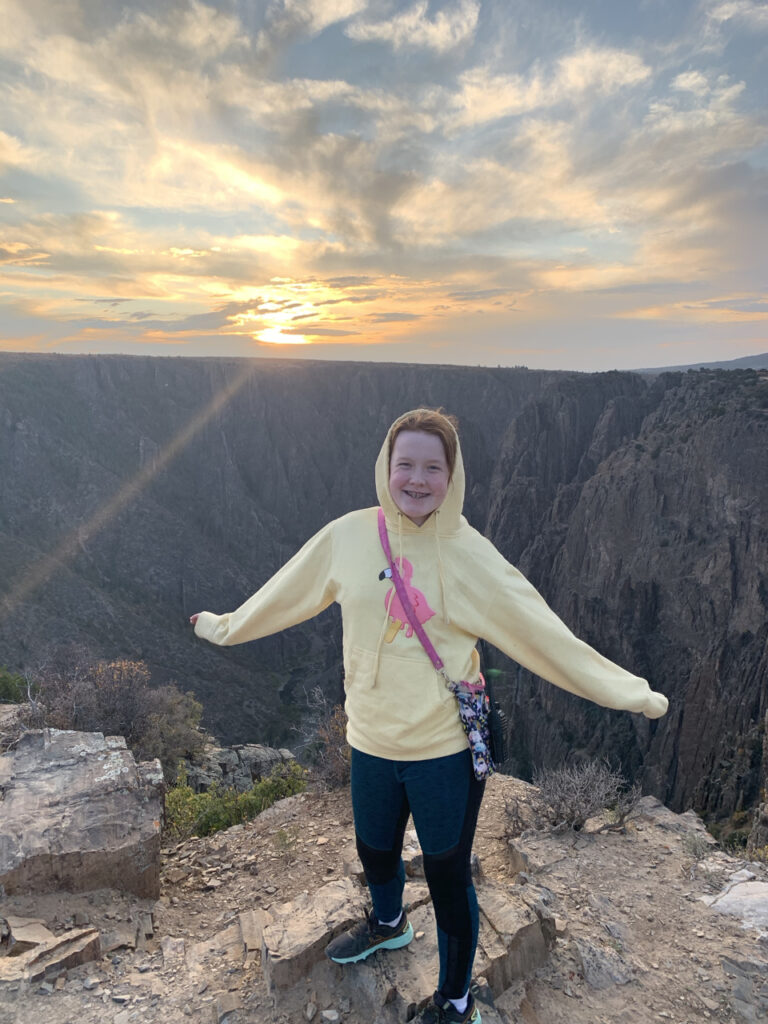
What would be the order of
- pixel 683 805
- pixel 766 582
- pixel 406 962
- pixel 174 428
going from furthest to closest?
pixel 174 428, pixel 766 582, pixel 683 805, pixel 406 962

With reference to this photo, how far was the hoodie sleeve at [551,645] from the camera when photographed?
2.49 metres

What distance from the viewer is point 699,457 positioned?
2933 cm

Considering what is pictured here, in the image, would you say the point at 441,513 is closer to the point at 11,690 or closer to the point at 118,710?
the point at 118,710

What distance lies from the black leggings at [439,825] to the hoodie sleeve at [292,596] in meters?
0.69

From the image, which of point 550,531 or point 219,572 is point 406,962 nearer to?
point 550,531

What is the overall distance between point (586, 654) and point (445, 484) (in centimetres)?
91

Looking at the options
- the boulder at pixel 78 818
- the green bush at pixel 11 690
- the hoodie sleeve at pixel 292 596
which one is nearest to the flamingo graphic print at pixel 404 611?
the hoodie sleeve at pixel 292 596

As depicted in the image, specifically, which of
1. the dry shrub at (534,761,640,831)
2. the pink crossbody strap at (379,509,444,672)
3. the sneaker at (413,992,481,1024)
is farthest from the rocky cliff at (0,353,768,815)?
the pink crossbody strap at (379,509,444,672)

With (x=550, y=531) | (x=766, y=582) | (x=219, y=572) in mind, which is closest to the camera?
(x=766, y=582)

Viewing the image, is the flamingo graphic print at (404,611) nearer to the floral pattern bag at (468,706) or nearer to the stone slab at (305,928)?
the floral pattern bag at (468,706)

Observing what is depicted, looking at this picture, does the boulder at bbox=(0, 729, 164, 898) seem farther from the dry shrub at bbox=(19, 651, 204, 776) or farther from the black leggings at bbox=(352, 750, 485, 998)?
the dry shrub at bbox=(19, 651, 204, 776)

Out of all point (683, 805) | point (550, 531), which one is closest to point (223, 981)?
point (683, 805)

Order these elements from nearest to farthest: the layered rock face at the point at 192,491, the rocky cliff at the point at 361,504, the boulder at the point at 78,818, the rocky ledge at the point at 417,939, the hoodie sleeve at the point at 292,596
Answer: the hoodie sleeve at the point at 292,596
the rocky ledge at the point at 417,939
the boulder at the point at 78,818
the rocky cliff at the point at 361,504
the layered rock face at the point at 192,491

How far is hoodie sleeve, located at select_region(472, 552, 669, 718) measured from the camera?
2490mm
